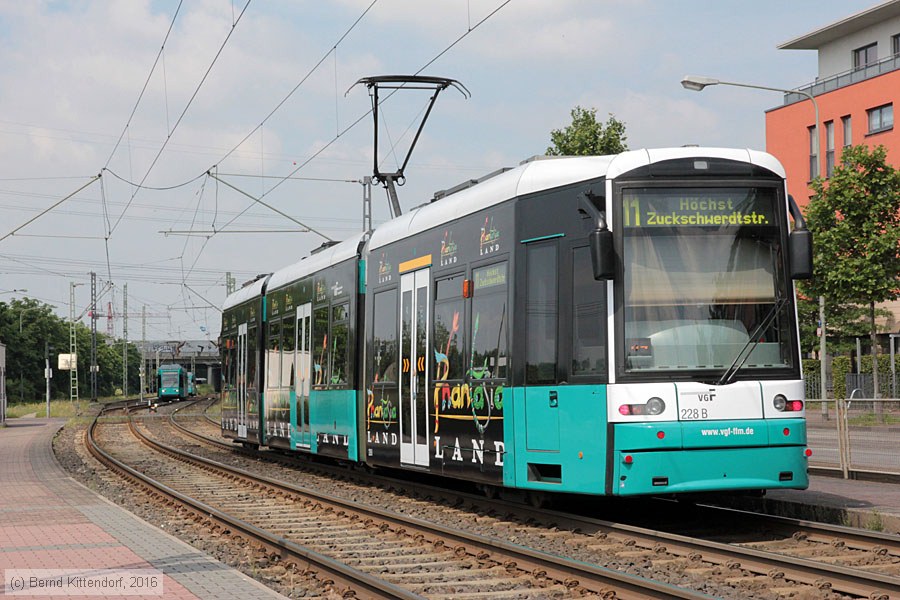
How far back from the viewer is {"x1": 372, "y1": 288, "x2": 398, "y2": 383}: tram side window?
15516 mm

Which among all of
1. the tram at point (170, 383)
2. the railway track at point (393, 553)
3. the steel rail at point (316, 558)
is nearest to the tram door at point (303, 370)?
the railway track at point (393, 553)

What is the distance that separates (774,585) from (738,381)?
257cm

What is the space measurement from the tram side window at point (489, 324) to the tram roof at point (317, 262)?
506cm

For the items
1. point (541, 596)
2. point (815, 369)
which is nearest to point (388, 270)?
point (541, 596)

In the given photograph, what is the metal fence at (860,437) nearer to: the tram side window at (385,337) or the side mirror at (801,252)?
the tram side window at (385,337)

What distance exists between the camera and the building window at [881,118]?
4488cm

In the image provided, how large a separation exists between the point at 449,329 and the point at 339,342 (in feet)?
15.6

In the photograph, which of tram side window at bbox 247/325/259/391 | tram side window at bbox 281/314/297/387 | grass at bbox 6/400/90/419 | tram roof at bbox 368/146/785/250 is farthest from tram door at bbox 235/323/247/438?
grass at bbox 6/400/90/419

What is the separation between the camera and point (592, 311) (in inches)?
432

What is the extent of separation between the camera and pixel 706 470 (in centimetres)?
1056

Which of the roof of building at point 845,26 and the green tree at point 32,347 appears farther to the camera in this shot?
the green tree at point 32,347

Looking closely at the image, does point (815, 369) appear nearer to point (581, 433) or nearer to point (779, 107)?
point (779, 107)

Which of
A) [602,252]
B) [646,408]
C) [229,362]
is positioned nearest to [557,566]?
[646,408]

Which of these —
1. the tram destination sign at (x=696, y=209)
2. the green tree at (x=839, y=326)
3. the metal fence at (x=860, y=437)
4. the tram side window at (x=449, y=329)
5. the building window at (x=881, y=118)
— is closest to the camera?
the tram destination sign at (x=696, y=209)
